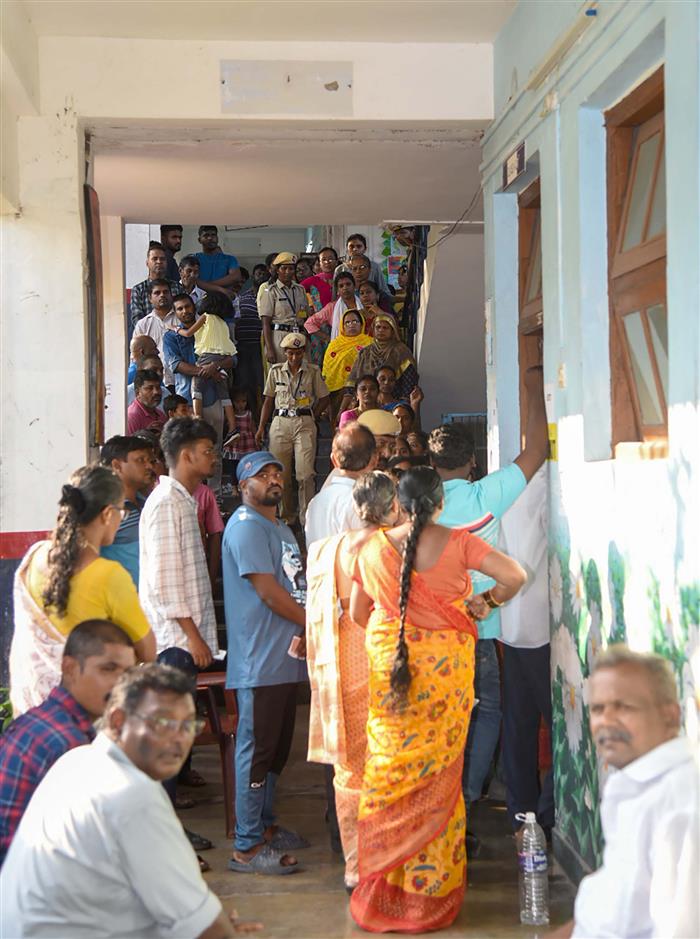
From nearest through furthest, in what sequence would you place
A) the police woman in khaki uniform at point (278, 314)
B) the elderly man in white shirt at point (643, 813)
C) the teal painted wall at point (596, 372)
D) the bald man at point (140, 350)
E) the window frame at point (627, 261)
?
1. the elderly man in white shirt at point (643, 813)
2. the teal painted wall at point (596, 372)
3. the window frame at point (627, 261)
4. the bald man at point (140, 350)
5. the police woman in khaki uniform at point (278, 314)

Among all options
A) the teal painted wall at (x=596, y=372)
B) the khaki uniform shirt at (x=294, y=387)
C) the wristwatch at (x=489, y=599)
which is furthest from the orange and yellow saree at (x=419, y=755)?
the khaki uniform shirt at (x=294, y=387)

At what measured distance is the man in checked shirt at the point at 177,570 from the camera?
A: 5.10m

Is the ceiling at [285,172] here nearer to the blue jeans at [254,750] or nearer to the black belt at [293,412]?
the black belt at [293,412]

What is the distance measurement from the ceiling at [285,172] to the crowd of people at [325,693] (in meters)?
1.61

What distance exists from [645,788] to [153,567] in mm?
3050

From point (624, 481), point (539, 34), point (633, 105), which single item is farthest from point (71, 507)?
point (539, 34)

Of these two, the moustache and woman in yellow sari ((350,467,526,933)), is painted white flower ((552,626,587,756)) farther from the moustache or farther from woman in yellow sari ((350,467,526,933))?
the moustache

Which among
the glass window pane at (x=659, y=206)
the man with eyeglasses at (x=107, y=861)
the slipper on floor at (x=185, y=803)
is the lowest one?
the slipper on floor at (x=185, y=803)

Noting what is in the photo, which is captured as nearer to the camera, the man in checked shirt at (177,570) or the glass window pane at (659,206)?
the glass window pane at (659,206)

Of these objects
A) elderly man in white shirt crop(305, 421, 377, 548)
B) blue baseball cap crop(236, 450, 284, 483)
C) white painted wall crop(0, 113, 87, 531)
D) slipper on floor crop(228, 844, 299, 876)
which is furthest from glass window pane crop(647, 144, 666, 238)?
white painted wall crop(0, 113, 87, 531)

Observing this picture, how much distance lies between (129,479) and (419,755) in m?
1.81

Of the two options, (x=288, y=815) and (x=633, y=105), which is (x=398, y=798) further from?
(x=633, y=105)

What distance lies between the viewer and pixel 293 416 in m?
10.0

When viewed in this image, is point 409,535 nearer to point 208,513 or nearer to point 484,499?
point 484,499
